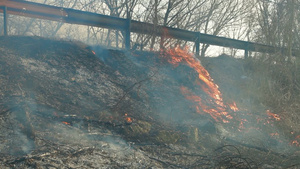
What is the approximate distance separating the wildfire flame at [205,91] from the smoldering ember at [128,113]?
44mm

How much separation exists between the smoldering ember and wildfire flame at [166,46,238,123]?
4cm

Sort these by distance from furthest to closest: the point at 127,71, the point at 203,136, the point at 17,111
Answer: the point at 127,71, the point at 203,136, the point at 17,111

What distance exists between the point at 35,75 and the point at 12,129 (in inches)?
121

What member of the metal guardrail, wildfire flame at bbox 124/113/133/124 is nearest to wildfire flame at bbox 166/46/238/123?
the metal guardrail

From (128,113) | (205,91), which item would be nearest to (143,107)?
(128,113)

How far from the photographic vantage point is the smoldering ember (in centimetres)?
Result: 542

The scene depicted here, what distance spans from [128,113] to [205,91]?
419cm

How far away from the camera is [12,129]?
215 inches

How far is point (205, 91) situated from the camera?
11.3 metres

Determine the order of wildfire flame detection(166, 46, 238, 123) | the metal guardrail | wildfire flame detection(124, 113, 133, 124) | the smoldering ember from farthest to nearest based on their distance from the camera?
wildfire flame detection(166, 46, 238, 123), the metal guardrail, wildfire flame detection(124, 113, 133, 124), the smoldering ember

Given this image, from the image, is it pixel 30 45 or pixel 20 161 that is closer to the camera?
pixel 20 161

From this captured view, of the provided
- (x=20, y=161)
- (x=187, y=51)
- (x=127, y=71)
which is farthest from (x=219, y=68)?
(x=20, y=161)

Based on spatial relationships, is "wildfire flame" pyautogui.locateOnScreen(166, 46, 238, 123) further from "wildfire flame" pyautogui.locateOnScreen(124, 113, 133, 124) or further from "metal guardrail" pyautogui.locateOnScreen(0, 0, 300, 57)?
"wildfire flame" pyautogui.locateOnScreen(124, 113, 133, 124)

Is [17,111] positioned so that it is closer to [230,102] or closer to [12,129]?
[12,129]
